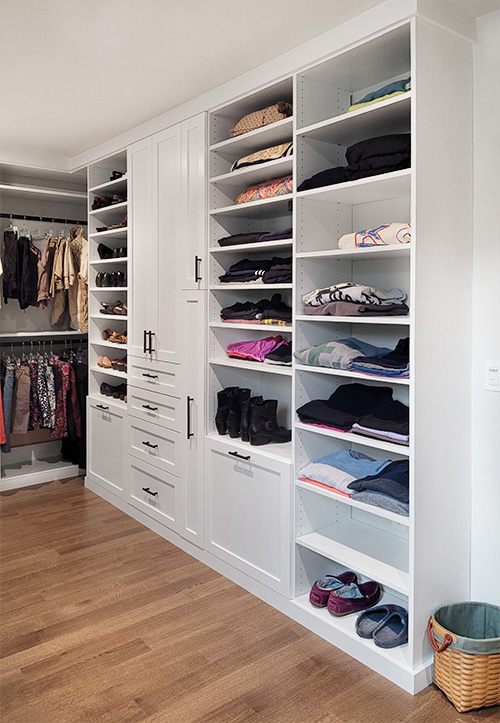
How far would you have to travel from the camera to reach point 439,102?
2246 mm

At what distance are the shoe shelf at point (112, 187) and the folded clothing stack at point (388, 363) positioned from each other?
240 centimetres

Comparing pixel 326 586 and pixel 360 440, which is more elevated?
pixel 360 440

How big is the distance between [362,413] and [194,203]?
1534mm

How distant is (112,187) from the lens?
14.6 ft

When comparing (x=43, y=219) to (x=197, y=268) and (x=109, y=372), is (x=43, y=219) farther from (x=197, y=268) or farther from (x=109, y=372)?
(x=197, y=268)

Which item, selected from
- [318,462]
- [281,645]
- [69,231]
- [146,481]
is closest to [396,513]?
[318,462]

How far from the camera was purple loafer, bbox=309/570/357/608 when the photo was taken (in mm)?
2670

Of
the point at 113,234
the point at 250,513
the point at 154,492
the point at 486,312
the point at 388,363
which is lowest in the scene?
the point at 154,492

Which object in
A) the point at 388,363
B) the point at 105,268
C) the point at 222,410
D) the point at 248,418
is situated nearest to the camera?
the point at 388,363

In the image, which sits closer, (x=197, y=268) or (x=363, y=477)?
(x=363, y=477)

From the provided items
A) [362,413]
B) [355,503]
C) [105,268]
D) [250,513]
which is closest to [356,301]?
[362,413]

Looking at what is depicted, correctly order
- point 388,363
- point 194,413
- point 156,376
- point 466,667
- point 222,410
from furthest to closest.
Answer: point 156,376 < point 194,413 < point 222,410 < point 388,363 < point 466,667

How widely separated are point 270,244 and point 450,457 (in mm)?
1255

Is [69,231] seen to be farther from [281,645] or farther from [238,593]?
[281,645]
